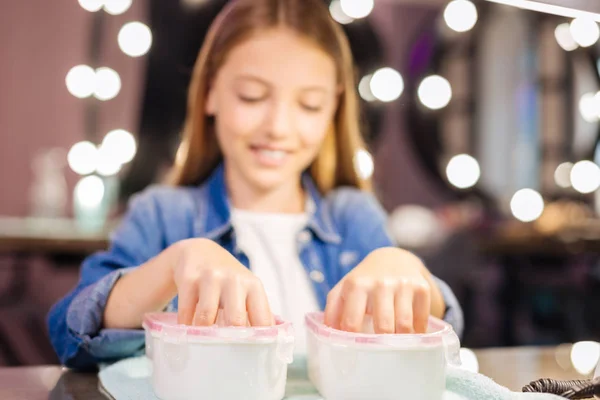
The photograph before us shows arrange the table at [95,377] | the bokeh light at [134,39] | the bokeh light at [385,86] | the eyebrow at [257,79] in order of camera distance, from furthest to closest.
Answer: the bokeh light at [385,86]
the bokeh light at [134,39]
the eyebrow at [257,79]
the table at [95,377]

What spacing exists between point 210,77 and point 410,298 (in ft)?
1.31

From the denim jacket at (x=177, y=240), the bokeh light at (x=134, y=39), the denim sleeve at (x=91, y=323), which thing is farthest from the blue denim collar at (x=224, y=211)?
the bokeh light at (x=134, y=39)

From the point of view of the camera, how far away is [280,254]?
2.57 ft

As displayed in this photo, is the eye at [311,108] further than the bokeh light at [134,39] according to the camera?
No

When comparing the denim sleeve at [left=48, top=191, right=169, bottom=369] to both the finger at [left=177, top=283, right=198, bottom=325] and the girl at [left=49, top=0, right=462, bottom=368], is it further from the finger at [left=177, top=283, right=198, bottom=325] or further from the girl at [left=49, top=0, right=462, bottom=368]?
the finger at [left=177, top=283, right=198, bottom=325]

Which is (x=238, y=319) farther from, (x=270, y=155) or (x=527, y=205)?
(x=527, y=205)

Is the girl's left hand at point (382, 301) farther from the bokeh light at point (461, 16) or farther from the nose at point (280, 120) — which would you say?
the bokeh light at point (461, 16)

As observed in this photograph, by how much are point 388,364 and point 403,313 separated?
5 centimetres

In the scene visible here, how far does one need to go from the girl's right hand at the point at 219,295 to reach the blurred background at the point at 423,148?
1.39 metres

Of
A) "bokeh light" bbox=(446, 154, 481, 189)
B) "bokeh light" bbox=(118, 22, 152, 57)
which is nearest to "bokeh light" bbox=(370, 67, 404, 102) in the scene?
"bokeh light" bbox=(446, 154, 481, 189)

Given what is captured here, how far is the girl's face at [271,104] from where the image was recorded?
65cm

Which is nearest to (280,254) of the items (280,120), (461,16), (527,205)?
(280,120)

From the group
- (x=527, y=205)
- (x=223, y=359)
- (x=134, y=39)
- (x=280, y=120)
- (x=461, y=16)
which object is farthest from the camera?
(x=461, y=16)

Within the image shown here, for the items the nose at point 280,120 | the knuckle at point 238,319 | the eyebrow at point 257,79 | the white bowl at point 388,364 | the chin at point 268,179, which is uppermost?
→ the eyebrow at point 257,79
